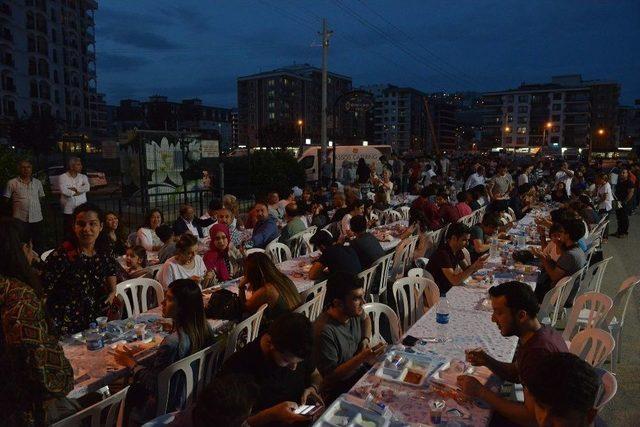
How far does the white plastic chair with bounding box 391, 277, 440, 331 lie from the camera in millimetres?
5094

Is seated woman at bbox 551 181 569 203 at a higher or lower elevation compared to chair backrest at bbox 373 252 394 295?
higher

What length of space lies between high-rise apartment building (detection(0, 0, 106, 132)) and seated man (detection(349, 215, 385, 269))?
179 feet

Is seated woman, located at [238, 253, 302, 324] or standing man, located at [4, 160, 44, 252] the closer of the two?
seated woman, located at [238, 253, 302, 324]

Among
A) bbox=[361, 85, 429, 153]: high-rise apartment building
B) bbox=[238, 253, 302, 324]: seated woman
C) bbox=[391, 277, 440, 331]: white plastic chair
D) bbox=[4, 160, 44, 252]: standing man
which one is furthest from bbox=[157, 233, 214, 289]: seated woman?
bbox=[361, 85, 429, 153]: high-rise apartment building

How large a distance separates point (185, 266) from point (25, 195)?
4.91 m

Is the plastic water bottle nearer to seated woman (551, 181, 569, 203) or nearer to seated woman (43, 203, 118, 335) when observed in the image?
seated woman (43, 203, 118, 335)

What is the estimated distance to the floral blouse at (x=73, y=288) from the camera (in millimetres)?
4301

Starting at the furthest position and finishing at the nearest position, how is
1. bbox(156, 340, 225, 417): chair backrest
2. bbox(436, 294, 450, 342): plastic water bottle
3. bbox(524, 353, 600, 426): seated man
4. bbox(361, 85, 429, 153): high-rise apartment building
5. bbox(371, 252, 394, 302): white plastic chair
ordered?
bbox(361, 85, 429, 153): high-rise apartment building < bbox(371, 252, 394, 302): white plastic chair < bbox(436, 294, 450, 342): plastic water bottle < bbox(156, 340, 225, 417): chair backrest < bbox(524, 353, 600, 426): seated man

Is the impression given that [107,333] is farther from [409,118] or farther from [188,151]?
[409,118]

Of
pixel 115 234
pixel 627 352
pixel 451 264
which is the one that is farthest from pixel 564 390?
pixel 115 234

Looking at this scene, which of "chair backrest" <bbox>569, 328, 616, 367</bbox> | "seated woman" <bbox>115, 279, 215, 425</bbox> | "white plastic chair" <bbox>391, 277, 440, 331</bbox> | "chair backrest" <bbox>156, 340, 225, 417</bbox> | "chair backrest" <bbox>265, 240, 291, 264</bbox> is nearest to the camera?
"chair backrest" <bbox>156, 340, 225, 417</bbox>

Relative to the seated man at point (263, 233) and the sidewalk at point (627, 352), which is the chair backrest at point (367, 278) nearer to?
the seated man at point (263, 233)

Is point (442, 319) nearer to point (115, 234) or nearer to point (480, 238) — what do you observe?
point (480, 238)

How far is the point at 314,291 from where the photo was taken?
5.17 metres
